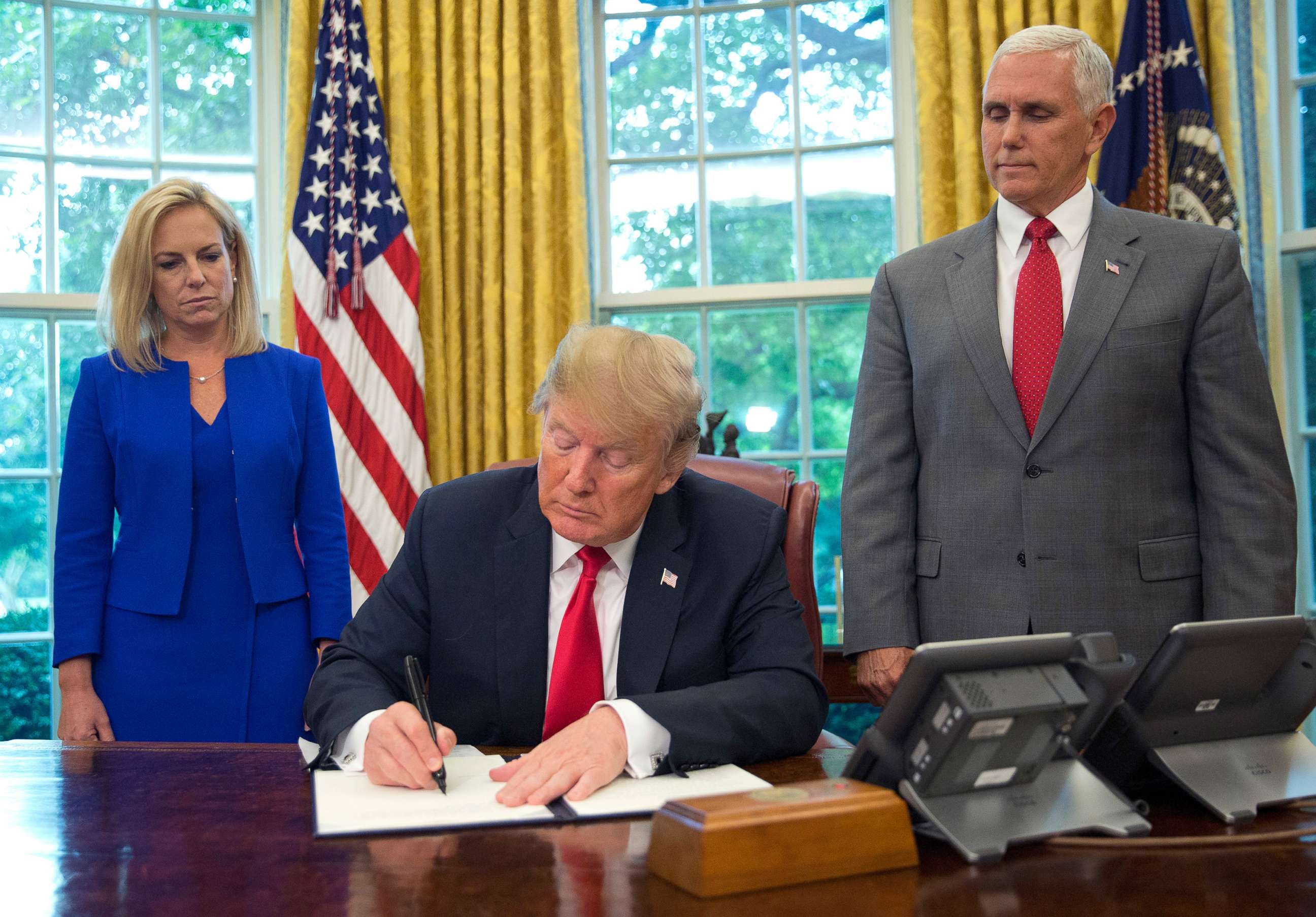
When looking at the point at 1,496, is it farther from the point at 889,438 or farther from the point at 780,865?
the point at 780,865

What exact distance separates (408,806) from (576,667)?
1.47ft

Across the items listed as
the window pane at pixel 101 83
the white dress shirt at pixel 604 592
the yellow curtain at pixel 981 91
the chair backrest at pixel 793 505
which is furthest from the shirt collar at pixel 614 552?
the window pane at pixel 101 83

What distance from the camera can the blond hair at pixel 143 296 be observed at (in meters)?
2.34

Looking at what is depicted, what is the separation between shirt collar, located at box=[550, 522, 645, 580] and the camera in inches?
69.9

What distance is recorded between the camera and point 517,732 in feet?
5.57

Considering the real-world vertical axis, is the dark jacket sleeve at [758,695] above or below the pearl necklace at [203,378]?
below

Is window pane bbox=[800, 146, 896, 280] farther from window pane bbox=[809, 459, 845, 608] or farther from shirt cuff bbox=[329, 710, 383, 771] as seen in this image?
shirt cuff bbox=[329, 710, 383, 771]

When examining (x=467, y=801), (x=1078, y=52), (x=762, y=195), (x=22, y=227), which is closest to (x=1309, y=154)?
(x=762, y=195)

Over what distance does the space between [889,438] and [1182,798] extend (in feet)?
3.24

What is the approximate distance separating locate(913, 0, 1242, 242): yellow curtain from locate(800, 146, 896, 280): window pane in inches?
13.4

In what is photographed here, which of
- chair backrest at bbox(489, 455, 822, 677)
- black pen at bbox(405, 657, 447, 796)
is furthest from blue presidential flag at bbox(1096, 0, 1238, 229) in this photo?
black pen at bbox(405, 657, 447, 796)

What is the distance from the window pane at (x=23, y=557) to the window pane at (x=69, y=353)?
160mm

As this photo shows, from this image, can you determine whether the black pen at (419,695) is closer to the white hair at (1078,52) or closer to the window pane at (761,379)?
the white hair at (1078,52)

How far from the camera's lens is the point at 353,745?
4.86ft
